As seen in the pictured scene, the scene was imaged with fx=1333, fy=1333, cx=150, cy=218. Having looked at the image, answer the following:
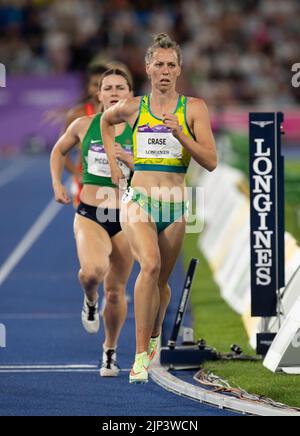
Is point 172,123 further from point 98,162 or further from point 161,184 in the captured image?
point 98,162

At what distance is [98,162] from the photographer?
954cm

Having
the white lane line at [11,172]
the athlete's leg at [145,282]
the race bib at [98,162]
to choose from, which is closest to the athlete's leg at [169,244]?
the athlete's leg at [145,282]

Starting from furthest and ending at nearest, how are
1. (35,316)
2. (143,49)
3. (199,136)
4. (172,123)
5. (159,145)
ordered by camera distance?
(143,49)
(35,316)
(159,145)
(199,136)
(172,123)

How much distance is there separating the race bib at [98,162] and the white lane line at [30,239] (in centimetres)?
537

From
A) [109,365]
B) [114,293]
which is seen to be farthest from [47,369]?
[114,293]

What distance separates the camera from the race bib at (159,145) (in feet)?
28.2

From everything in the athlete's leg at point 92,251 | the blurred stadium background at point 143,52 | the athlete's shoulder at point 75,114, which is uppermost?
the blurred stadium background at point 143,52

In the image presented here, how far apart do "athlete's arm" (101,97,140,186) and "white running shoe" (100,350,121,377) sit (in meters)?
1.26

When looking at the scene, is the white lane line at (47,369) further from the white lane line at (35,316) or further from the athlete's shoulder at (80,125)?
the white lane line at (35,316)

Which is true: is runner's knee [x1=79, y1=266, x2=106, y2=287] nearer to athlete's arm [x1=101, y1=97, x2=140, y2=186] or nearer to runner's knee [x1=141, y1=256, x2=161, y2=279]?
athlete's arm [x1=101, y1=97, x2=140, y2=186]

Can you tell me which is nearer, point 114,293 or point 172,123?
point 172,123

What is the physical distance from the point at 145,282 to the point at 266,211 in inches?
54.1

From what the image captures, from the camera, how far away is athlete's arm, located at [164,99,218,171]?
8234 mm

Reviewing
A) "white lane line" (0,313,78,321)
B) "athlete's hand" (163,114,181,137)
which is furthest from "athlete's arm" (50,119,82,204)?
"white lane line" (0,313,78,321)
